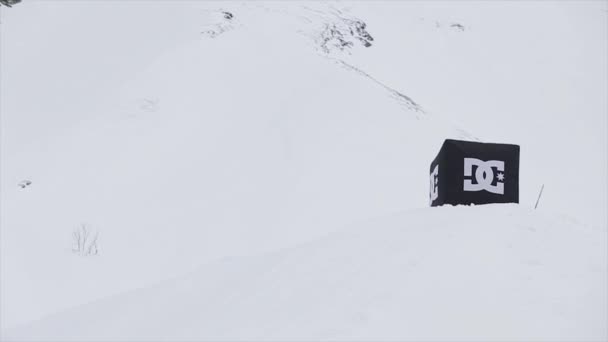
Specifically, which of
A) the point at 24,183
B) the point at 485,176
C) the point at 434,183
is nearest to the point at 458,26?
the point at 24,183

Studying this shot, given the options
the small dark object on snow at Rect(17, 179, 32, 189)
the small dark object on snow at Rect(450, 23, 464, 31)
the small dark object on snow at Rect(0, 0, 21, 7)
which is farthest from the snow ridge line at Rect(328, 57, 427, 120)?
the small dark object on snow at Rect(450, 23, 464, 31)

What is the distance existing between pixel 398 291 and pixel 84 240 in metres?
10.7

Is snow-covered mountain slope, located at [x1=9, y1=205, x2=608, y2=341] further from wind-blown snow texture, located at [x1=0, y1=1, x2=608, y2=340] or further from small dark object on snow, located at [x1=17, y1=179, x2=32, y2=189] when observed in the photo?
small dark object on snow, located at [x1=17, y1=179, x2=32, y2=189]

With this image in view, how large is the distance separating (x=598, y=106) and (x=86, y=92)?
94.9ft

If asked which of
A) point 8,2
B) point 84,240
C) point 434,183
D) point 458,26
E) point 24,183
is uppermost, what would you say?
point 458,26

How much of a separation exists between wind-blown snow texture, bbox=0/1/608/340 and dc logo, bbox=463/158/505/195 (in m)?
0.94

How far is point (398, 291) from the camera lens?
714 cm

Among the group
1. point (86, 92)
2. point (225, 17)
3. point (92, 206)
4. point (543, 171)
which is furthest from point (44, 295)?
point (543, 171)

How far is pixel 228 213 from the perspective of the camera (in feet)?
58.3

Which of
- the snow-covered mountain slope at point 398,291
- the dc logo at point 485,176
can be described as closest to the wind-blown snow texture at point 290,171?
the snow-covered mountain slope at point 398,291

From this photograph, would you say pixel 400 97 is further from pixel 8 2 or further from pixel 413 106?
pixel 8 2

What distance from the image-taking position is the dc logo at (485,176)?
10.7m

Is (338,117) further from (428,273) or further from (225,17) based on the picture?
(428,273)

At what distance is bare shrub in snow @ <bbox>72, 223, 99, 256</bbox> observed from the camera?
15337 mm
